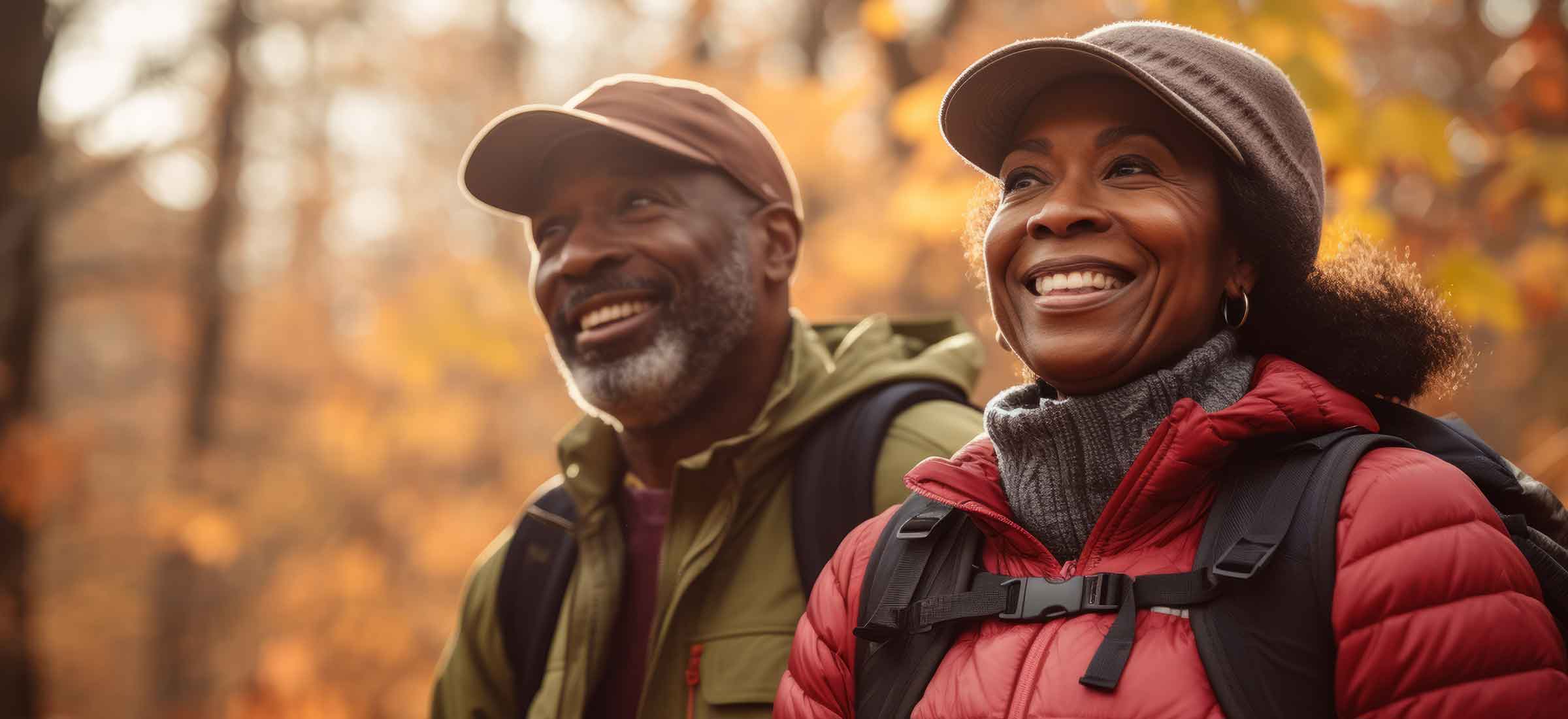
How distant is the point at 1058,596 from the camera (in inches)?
74.3

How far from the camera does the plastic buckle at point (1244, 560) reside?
5.52 feet

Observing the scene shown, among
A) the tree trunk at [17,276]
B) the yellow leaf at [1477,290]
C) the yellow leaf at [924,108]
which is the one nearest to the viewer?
the yellow leaf at [1477,290]

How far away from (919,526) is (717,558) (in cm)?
105

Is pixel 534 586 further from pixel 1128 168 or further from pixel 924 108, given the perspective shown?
pixel 924 108

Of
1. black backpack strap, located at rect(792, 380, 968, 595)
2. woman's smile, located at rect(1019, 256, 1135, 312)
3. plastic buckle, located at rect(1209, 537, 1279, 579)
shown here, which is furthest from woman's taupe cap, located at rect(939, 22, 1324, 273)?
black backpack strap, located at rect(792, 380, 968, 595)

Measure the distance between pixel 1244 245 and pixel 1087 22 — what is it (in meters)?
6.85

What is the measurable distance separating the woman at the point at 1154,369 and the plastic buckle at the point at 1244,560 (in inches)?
3.8

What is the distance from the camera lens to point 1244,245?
2.14m

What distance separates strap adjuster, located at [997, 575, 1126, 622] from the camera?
1.84 metres

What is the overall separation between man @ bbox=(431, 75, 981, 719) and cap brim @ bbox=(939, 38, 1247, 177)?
85 cm

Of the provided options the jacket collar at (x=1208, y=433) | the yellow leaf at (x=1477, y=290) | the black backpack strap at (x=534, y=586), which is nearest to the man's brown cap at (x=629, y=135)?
the black backpack strap at (x=534, y=586)

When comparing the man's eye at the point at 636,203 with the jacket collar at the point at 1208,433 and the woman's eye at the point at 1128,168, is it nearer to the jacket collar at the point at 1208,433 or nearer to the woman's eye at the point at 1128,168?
the woman's eye at the point at 1128,168

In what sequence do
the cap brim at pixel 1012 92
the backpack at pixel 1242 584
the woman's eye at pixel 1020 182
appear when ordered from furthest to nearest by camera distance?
1. the woman's eye at pixel 1020 182
2. the cap brim at pixel 1012 92
3. the backpack at pixel 1242 584

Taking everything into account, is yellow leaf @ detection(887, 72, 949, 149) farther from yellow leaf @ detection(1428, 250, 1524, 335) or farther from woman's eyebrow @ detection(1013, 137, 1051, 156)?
woman's eyebrow @ detection(1013, 137, 1051, 156)
